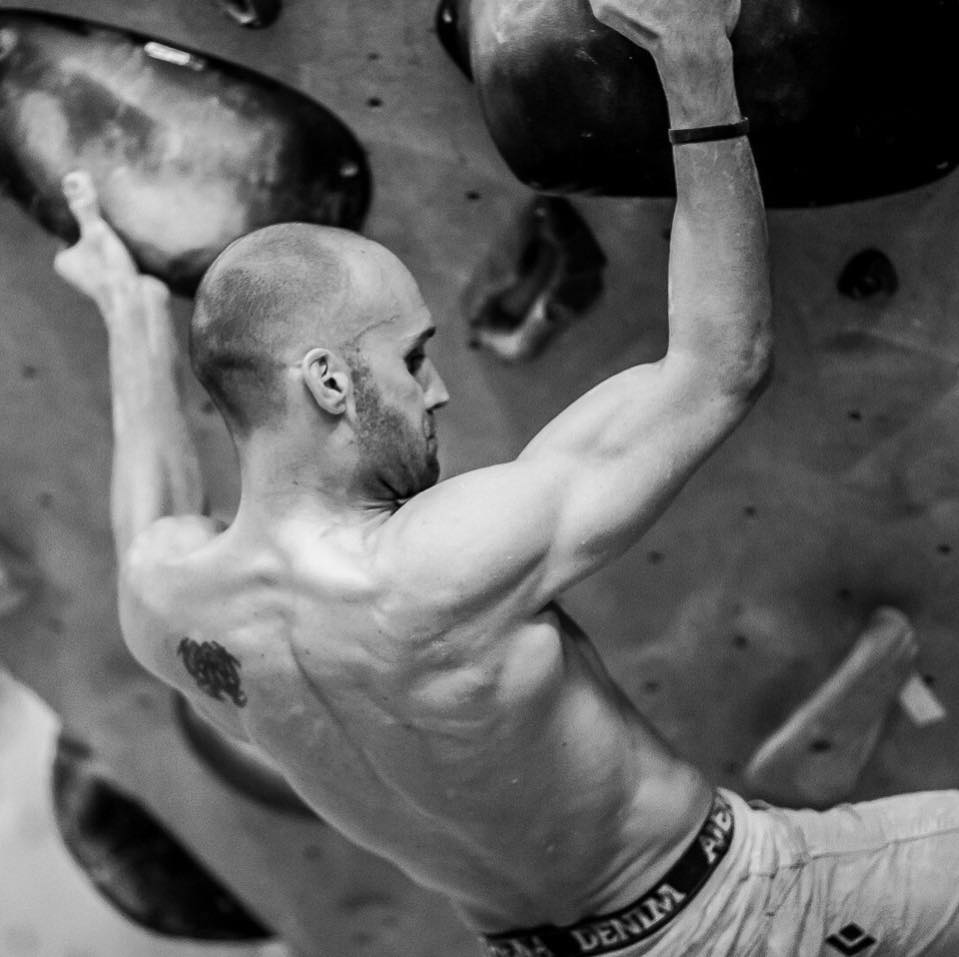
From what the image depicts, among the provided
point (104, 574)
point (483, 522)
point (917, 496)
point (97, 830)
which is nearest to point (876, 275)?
point (917, 496)

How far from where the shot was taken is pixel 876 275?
2.17 m

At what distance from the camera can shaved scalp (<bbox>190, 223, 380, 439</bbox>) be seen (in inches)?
71.4

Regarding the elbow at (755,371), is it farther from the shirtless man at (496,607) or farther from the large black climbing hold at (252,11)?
the large black climbing hold at (252,11)

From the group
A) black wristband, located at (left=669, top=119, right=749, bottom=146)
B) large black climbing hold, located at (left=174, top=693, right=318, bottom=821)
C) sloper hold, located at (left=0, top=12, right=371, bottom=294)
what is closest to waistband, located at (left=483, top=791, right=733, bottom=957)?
black wristband, located at (left=669, top=119, right=749, bottom=146)

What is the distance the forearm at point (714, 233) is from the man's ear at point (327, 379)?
0.29m

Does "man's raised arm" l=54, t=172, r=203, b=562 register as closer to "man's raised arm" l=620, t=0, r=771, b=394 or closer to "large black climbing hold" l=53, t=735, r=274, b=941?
"man's raised arm" l=620, t=0, r=771, b=394

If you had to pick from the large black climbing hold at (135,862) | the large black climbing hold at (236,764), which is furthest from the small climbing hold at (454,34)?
the large black climbing hold at (135,862)

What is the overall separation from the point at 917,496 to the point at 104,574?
1.10 meters

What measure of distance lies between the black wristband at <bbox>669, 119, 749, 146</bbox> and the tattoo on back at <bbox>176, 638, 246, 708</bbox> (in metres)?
0.64

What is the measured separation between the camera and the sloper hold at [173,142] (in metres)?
2.25

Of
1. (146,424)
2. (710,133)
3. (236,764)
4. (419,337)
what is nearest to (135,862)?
(236,764)

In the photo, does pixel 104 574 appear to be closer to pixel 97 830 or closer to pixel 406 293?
pixel 97 830

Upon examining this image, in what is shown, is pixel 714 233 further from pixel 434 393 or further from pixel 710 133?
pixel 434 393

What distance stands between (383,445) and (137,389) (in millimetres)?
416
